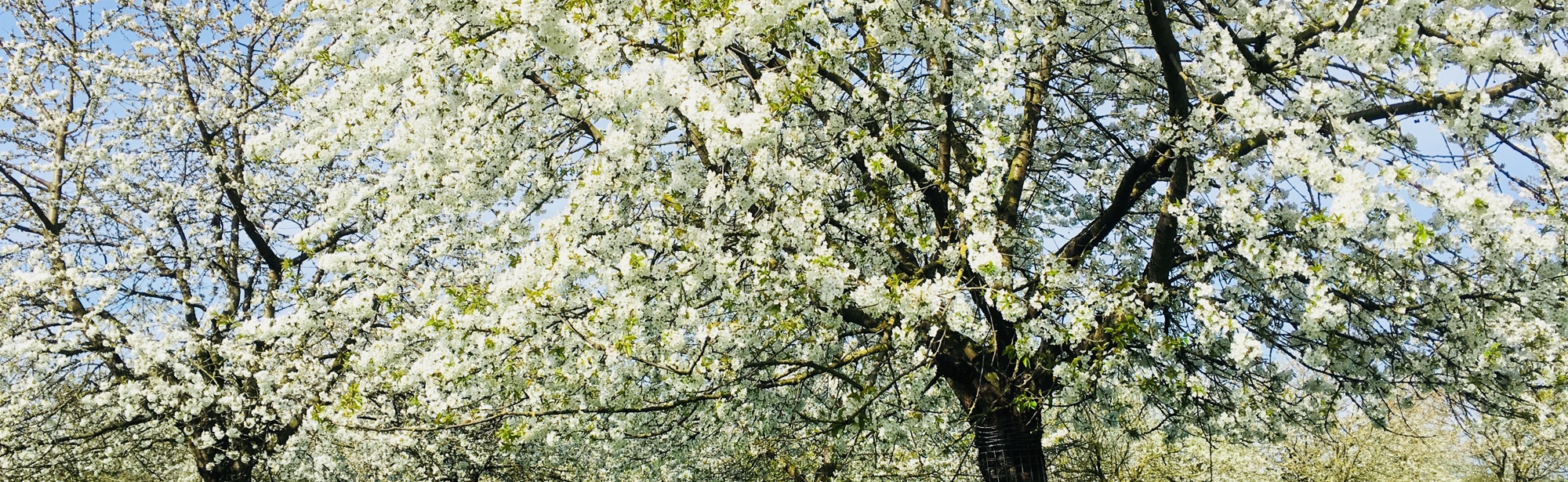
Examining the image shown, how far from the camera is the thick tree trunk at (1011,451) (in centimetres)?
652

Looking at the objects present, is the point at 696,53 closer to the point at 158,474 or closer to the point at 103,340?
the point at 103,340

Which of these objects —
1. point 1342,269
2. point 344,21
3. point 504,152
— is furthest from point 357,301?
point 1342,269

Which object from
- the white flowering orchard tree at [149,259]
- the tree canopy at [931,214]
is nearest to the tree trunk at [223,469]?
the white flowering orchard tree at [149,259]

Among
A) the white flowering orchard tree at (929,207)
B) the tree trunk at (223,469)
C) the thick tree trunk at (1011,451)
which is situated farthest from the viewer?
the tree trunk at (223,469)

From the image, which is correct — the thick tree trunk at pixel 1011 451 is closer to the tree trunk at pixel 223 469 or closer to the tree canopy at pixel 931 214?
the tree canopy at pixel 931 214

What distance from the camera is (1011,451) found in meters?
6.54

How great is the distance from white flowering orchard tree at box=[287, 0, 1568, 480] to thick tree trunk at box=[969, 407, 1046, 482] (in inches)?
1.0

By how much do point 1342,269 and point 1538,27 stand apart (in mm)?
1648

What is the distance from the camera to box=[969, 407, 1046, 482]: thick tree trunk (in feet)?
21.4

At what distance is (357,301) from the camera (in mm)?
6320

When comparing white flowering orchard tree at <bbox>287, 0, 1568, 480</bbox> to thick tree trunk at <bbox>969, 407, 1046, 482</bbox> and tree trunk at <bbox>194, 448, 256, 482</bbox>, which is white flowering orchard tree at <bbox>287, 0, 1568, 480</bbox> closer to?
thick tree trunk at <bbox>969, 407, 1046, 482</bbox>

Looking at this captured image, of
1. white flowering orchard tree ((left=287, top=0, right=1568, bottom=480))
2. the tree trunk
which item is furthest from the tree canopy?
the tree trunk

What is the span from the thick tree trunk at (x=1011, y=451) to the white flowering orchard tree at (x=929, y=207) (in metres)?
0.02

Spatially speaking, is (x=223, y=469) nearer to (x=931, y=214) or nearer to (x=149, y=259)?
(x=149, y=259)
